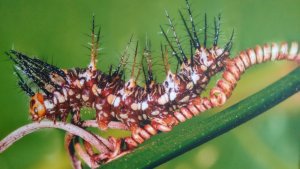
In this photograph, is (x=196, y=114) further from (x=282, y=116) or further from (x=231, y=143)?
(x=282, y=116)

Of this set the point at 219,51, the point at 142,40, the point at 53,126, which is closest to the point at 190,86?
the point at 219,51

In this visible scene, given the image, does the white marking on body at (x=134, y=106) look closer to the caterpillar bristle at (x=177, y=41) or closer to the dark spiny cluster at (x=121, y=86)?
the dark spiny cluster at (x=121, y=86)

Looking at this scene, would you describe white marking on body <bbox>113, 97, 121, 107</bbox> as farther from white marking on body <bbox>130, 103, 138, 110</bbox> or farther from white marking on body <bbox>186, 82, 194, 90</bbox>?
white marking on body <bbox>186, 82, 194, 90</bbox>

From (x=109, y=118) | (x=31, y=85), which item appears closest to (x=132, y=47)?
(x=109, y=118)

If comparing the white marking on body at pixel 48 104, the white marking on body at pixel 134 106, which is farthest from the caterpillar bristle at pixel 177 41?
the white marking on body at pixel 48 104

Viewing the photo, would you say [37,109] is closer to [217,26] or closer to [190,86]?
[190,86]
